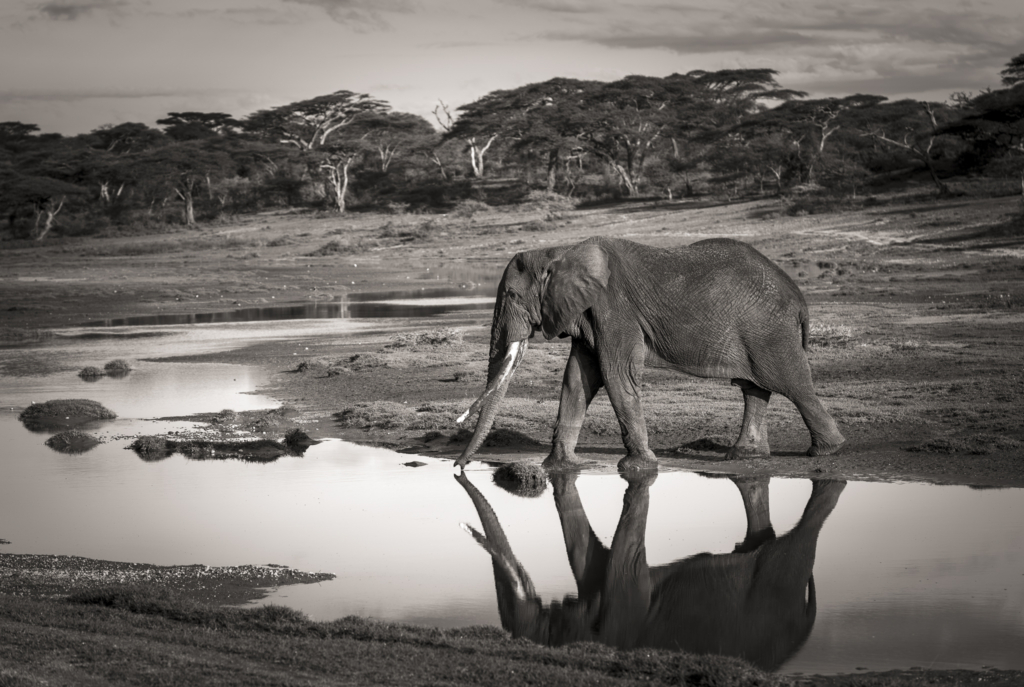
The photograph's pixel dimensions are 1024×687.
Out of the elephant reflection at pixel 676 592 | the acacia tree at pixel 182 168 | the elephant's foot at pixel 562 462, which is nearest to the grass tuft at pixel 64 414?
the elephant's foot at pixel 562 462

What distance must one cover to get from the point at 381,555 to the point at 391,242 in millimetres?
47085

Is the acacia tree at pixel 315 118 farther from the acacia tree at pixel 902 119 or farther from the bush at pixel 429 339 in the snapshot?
the bush at pixel 429 339

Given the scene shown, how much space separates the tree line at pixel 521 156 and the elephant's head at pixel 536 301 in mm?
43083

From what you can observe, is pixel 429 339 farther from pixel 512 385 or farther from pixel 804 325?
pixel 804 325

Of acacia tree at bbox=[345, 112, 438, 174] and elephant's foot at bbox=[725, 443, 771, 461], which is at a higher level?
acacia tree at bbox=[345, 112, 438, 174]

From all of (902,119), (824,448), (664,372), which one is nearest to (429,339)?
(664,372)

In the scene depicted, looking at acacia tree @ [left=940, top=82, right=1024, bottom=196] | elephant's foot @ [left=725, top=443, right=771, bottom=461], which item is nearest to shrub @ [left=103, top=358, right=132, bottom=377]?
elephant's foot @ [left=725, top=443, right=771, bottom=461]

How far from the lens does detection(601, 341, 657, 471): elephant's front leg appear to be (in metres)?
11.9

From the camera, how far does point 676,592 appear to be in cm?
880

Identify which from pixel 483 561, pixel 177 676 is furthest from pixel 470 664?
pixel 483 561

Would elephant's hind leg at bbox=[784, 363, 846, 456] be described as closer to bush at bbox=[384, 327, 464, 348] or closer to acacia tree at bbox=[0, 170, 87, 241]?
bush at bbox=[384, 327, 464, 348]

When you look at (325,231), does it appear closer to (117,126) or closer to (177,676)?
(117,126)

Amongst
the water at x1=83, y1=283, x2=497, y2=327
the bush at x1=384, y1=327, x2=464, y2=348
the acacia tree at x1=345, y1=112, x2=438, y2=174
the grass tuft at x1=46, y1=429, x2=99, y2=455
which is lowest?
the water at x1=83, y1=283, x2=497, y2=327

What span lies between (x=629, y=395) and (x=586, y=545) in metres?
2.04
